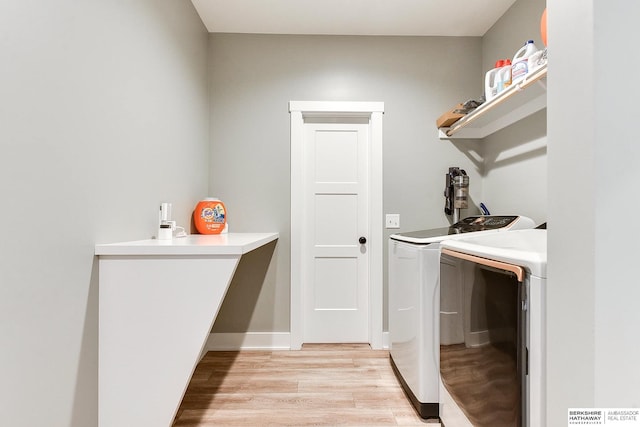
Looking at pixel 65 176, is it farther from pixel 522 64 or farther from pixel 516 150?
pixel 516 150

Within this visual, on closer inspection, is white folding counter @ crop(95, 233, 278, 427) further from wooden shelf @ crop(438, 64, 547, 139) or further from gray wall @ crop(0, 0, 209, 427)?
wooden shelf @ crop(438, 64, 547, 139)

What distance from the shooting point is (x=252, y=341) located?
111 inches

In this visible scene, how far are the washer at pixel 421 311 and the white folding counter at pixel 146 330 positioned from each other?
104cm

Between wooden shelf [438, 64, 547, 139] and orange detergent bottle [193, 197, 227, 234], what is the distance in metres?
1.86

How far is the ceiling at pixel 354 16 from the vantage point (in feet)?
8.03

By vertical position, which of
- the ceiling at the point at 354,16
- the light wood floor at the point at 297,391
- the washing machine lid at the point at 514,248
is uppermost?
the ceiling at the point at 354,16

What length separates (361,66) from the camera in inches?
113

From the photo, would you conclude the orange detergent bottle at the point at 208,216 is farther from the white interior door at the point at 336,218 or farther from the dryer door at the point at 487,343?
the dryer door at the point at 487,343

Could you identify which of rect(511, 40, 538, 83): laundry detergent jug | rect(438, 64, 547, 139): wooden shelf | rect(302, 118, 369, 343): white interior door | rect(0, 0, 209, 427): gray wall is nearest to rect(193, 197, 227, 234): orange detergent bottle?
rect(0, 0, 209, 427): gray wall

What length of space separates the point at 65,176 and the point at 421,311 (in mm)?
1638

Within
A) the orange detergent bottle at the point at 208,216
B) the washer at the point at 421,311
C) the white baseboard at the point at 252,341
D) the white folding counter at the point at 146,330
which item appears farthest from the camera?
the white baseboard at the point at 252,341

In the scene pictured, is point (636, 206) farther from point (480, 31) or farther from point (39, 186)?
point (480, 31)

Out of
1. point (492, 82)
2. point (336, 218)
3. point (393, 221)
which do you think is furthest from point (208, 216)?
point (492, 82)

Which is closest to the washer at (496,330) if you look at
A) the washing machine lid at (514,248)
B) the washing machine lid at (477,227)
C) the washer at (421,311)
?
the washing machine lid at (514,248)
